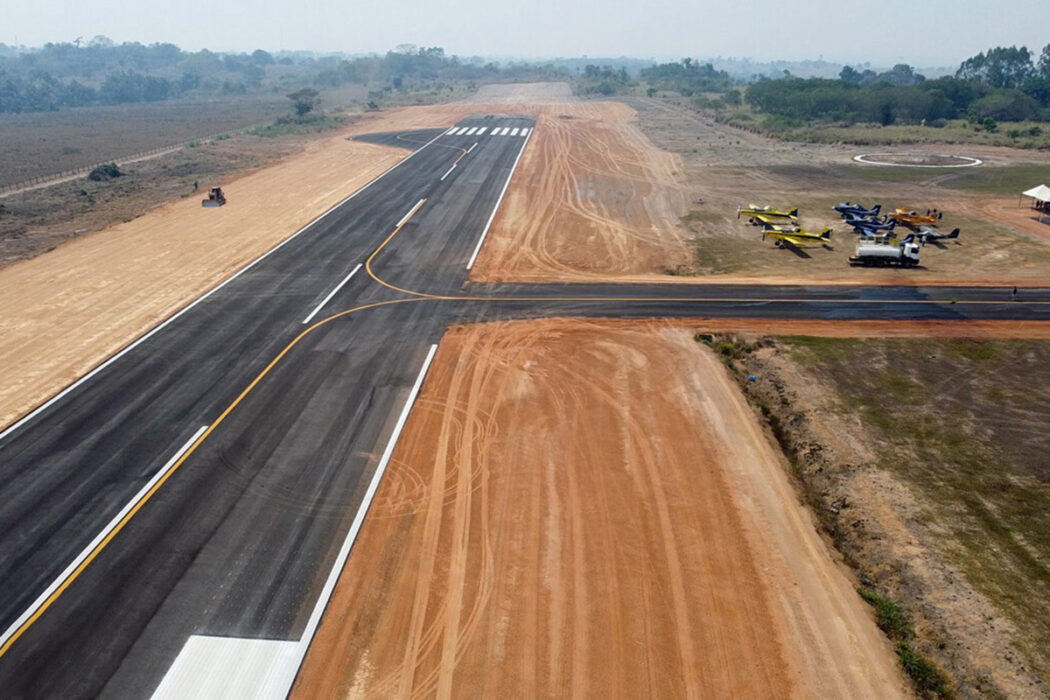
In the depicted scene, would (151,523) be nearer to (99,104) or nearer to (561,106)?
(561,106)

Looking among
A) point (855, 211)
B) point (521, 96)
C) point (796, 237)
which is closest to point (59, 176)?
point (796, 237)

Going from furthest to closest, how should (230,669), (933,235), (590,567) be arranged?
(933,235) → (590,567) → (230,669)

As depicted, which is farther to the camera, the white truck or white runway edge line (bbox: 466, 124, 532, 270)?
white runway edge line (bbox: 466, 124, 532, 270)

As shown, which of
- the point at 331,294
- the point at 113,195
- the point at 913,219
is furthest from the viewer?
the point at 113,195

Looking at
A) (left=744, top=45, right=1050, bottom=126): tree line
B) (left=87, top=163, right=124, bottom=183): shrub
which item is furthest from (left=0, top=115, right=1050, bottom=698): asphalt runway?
(left=744, top=45, right=1050, bottom=126): tree line

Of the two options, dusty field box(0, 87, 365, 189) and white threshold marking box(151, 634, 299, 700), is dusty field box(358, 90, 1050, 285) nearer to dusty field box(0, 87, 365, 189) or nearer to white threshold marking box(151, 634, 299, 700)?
white threshold marking box(151, 634, 299, 700)

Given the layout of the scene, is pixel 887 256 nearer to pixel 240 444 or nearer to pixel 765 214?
pixel 765 214
